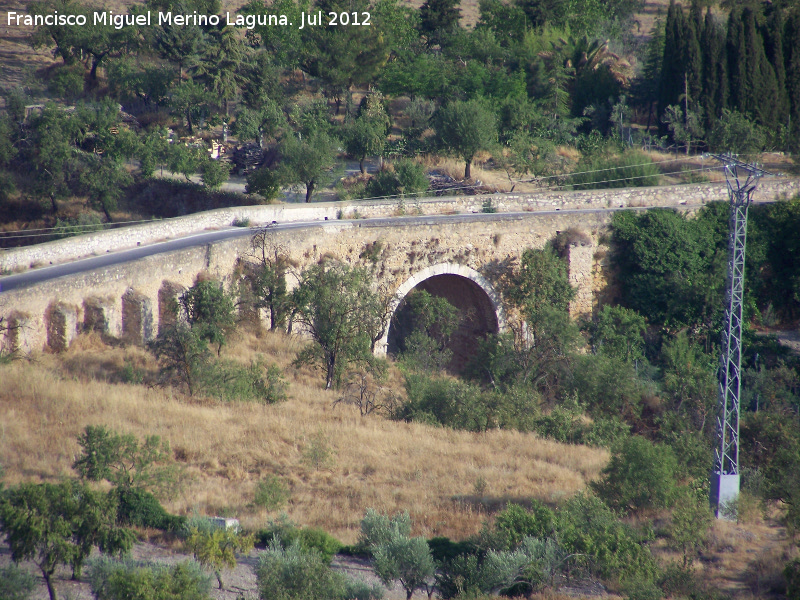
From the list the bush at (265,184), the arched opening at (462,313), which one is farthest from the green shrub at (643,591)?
the bush at (265,184)

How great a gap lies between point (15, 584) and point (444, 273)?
53.5ft

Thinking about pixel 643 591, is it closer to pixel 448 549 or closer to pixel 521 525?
pixel 521 525

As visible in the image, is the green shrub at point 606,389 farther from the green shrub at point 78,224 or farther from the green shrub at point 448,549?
the green shrub at point 78,224

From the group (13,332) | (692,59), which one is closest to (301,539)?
(13,332)

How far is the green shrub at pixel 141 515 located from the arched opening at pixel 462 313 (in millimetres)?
13019

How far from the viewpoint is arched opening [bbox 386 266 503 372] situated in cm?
2350

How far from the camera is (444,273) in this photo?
2273 cm

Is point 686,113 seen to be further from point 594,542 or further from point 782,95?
point 594,542

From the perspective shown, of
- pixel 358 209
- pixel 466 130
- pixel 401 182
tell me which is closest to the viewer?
pixel 358 209

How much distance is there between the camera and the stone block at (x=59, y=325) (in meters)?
15.6

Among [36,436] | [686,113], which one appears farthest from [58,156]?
[686,113]

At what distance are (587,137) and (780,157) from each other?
27.2 feet

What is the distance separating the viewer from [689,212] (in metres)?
26.3

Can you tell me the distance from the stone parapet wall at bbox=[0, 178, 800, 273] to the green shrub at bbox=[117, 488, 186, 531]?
871 centimetres
